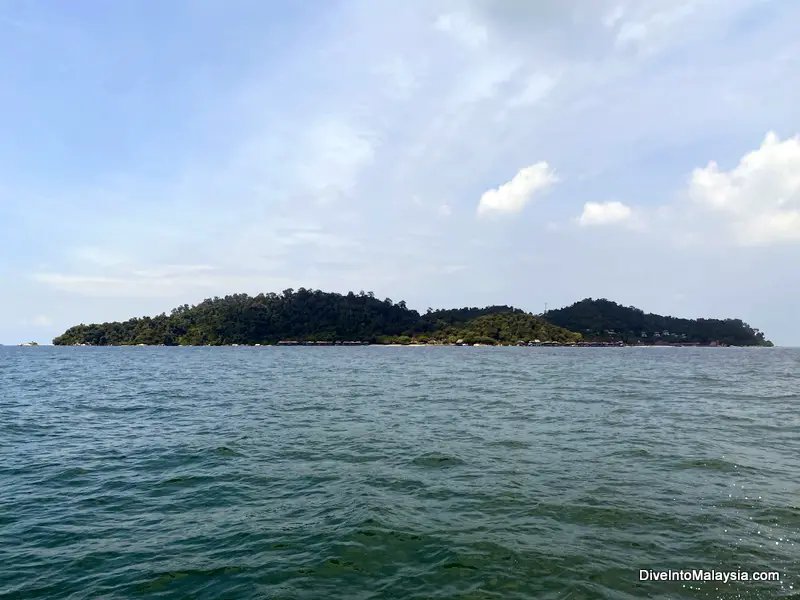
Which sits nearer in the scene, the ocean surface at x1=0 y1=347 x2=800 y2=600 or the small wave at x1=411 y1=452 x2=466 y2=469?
the ocean surface at x1=0 y1=347 x2=800 y2=600

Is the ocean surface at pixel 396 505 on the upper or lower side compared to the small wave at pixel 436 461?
lower

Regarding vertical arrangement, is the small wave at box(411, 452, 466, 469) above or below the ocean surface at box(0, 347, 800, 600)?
above

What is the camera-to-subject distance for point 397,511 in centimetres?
1520

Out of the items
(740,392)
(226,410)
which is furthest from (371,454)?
(740,392)

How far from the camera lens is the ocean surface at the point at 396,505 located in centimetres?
1116

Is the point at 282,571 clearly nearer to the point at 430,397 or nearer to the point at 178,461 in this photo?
the point at 178,461

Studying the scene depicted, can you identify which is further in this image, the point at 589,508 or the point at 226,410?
the point at 226,410

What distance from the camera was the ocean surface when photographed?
11156 mm

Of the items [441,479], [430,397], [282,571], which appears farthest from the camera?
[430,397]

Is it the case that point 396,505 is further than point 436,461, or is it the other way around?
point 436,461

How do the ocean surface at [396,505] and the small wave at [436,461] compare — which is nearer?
the ocean surface at [396,505]

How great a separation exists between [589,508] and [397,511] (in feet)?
20.2

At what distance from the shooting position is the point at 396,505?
51.7 ft

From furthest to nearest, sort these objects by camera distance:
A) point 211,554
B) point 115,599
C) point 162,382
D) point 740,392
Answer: point 162,382 → point 740,392 → point 211,554 → point 115,599
